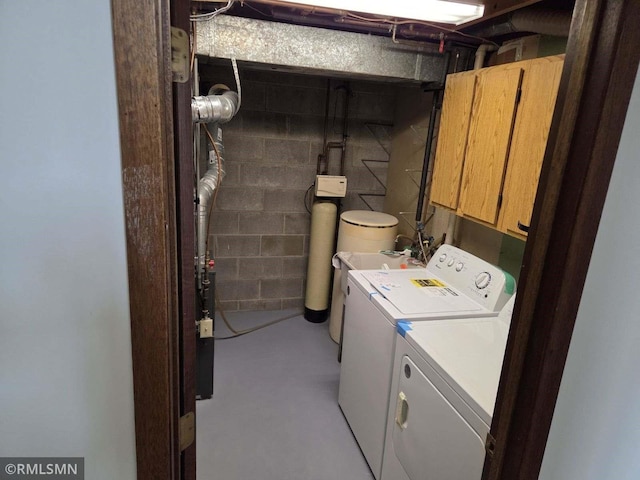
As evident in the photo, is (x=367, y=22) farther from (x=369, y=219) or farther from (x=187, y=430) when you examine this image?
(x=187, y=430)

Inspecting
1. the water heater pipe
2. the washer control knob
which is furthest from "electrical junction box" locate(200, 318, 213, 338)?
the washer control knob

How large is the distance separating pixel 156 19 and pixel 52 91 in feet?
0.58

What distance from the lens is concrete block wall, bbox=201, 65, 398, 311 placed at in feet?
10.6

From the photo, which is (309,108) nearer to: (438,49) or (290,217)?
(290,217)

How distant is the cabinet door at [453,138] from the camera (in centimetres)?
201

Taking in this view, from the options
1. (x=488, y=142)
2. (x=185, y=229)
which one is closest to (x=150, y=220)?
(x=185, y=229)

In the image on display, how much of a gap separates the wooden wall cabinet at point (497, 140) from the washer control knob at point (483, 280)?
0.89 ft

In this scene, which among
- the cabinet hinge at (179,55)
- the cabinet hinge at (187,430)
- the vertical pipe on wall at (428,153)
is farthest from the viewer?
the vertical pipe on wall at (428,153)

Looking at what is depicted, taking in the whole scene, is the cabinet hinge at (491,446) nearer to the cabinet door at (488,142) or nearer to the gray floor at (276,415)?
the cabinet door at (488,142)

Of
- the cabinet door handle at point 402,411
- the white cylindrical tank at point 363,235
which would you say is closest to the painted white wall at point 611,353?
the cabinet door handle at point 402,411

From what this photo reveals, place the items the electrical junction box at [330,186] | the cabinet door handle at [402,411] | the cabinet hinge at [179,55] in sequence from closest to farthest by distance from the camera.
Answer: the cabinet hinge at [179,55], the cabinet door handle at [402,411], the electrical junction box at [330,186]

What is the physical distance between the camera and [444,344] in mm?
1563

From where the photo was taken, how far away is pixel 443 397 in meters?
1.39

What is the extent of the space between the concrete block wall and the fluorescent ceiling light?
1344 mm
